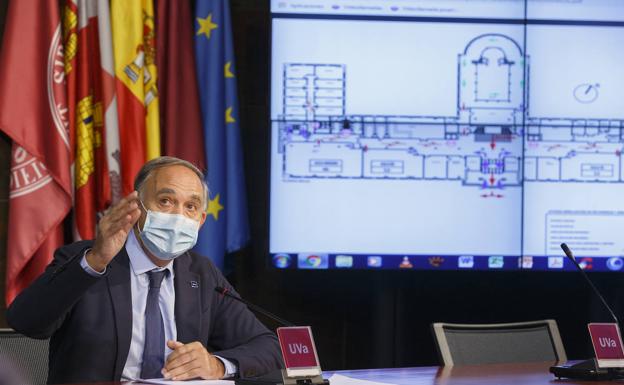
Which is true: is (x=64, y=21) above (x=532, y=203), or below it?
above

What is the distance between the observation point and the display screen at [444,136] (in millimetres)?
3979

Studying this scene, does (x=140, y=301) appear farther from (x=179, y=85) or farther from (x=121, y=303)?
(x=179, y=85)

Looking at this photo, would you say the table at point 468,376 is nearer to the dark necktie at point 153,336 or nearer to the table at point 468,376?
the table at point 468,376

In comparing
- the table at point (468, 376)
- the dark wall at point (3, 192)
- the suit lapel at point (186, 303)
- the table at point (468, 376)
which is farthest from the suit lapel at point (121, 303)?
the dark wall at point (3, 192)

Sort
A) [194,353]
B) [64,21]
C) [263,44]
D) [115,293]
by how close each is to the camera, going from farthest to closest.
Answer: [263,44]
[64,21]
[115,293]
[194,353]

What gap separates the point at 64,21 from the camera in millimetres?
3947

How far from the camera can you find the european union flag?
4043mm

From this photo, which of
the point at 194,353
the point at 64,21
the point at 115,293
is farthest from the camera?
the point at 64,21

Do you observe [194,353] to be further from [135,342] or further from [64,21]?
[64,21]

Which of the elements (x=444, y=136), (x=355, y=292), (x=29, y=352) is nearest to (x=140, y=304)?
(x=29, y=352)

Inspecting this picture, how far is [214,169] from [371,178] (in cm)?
73

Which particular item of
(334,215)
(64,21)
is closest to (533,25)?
(334,215)

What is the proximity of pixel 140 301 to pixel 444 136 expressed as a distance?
83.7 inches

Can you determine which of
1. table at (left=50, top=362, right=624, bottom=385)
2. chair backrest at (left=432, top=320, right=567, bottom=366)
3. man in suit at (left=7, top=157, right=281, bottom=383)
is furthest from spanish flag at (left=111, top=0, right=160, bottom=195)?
table at (left=50, top=362, right=624, bottom=385)
